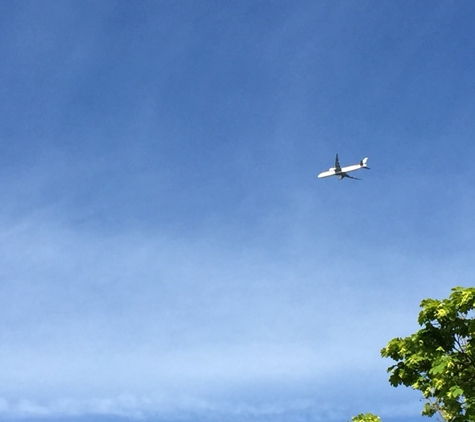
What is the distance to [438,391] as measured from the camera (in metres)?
24.5

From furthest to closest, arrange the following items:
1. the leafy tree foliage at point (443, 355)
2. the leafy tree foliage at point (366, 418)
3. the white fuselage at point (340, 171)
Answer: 1. the white fuselage at point (340, 171)
2. the leafy tree foliage at point (366, 418)
3. the leafy tree foliage at point (443, 355)

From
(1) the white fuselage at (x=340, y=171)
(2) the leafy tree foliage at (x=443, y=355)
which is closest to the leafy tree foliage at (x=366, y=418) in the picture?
(2) the leafy tree foliage at (x=443, y=355)

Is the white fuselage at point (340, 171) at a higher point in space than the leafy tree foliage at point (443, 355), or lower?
higher

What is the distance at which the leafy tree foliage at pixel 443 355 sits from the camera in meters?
24.0

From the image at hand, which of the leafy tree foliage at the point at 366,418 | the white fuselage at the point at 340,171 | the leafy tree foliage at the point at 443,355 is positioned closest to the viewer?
the leafy tree foliage at the point at 443,355

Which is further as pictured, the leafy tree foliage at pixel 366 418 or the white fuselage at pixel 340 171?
the white fuselage at pixel 340 171

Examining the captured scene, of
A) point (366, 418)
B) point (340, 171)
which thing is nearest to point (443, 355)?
point (366, 418)

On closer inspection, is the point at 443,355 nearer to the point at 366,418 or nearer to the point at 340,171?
the point at 366,418

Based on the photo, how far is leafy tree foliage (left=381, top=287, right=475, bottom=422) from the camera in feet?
78.8

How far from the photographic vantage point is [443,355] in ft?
81.9

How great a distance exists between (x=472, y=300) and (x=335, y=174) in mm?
87344

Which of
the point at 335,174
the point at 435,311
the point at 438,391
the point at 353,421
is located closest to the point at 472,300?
the point at 435,311

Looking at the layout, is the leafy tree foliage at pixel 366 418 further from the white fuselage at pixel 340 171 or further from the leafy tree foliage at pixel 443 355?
the white fuselage at pixel 340 171

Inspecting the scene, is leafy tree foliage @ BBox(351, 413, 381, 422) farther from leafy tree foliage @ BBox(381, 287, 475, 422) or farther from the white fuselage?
the white fuselage
